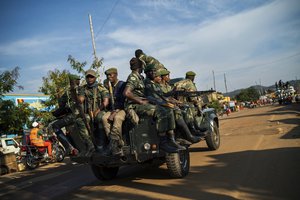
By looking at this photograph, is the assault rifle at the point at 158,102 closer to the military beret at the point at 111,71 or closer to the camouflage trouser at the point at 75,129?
the military beret at the point at 111,71

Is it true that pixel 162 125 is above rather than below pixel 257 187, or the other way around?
above

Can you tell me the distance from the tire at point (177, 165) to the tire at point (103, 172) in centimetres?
173

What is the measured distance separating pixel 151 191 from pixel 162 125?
1.16 metres

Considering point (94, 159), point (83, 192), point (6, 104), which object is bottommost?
point (83, 192)

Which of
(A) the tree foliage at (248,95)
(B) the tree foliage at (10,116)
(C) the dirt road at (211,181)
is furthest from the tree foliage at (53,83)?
(A) the tree foliage at (248,95)

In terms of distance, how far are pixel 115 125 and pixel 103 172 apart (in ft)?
5.71

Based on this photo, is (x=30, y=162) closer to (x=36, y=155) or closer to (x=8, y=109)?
(x=36, y=155)

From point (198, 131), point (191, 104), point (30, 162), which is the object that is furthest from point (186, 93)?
point (30, 162)

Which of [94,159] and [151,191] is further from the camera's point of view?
[94,159]

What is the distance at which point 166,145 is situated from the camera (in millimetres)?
5637

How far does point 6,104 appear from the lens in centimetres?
1530

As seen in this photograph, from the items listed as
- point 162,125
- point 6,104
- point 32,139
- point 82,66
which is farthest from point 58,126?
point 82,66

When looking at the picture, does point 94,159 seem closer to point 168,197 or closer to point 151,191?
point 151,191

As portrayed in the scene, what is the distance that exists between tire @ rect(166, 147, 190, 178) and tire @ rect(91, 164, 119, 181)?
68.1 inches
